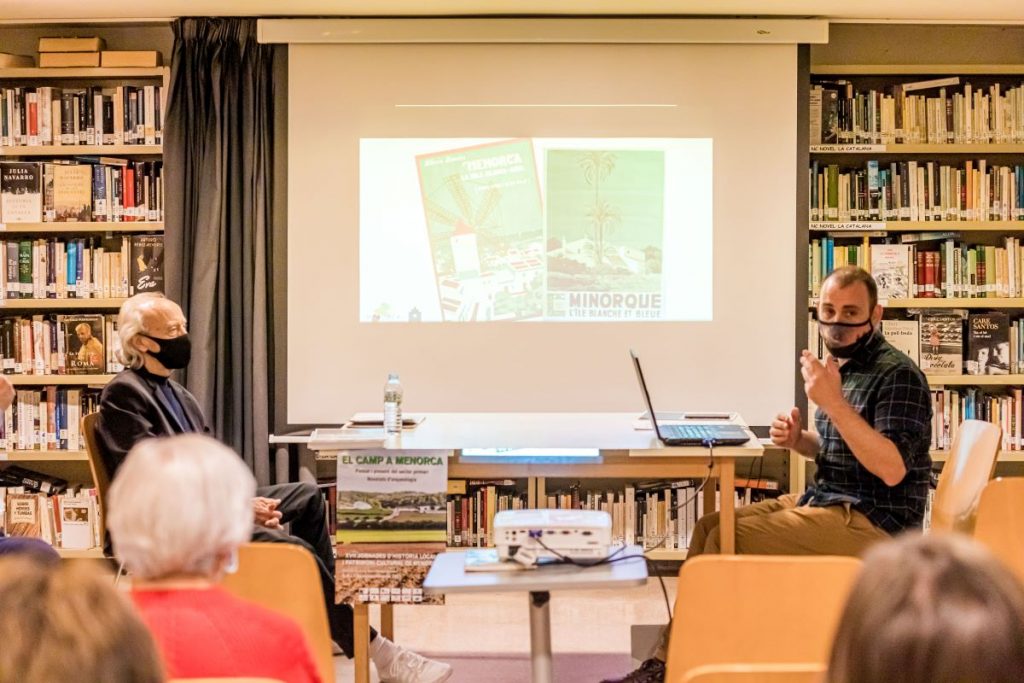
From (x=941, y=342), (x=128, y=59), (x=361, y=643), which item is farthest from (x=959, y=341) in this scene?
(x=128, y=59)

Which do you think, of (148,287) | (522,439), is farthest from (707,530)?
(148,287)

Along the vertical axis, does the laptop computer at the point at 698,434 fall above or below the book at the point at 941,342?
below

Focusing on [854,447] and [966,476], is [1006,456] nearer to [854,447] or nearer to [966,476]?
[966,476]

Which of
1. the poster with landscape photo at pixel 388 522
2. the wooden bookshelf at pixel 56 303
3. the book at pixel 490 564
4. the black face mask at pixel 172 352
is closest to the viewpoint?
the book at pixel 490 564

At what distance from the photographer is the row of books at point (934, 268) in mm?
5102

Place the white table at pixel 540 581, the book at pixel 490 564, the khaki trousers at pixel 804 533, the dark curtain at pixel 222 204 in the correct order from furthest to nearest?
the dark curtain at pixel 222 204
the khaki trousers at pixel 804 533
the book at pixel 490 564
the white table at pixel 540 581

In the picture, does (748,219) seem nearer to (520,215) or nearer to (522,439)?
(520,215)

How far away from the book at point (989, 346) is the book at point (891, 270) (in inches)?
15.4

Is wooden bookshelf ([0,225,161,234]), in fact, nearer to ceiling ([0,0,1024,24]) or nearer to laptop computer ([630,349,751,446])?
ceiling ([0,0,1024,24])

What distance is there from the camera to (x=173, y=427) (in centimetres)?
368

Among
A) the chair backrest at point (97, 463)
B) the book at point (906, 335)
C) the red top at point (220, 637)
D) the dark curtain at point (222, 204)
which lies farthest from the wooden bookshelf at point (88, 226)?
the red top at point (220, 637)

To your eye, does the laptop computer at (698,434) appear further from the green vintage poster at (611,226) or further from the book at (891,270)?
the book at (891,270)

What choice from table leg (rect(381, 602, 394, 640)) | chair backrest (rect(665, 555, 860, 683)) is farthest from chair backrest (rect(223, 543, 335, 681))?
table leg (rect(381, 602, 394, 640))

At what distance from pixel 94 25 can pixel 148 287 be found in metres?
1.31
